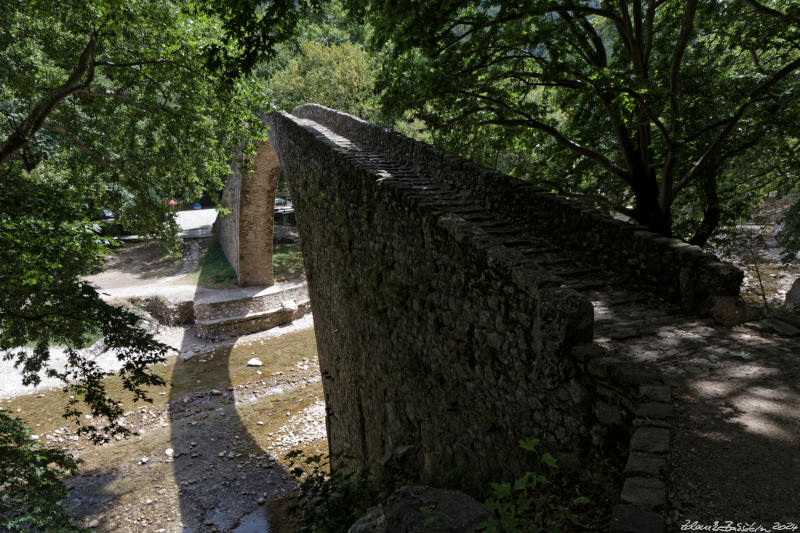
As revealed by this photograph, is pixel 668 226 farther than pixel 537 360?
Yes

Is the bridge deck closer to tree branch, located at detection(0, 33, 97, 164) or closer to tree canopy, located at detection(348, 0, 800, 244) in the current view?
tree canopy, located at detection(348, 0, 800, 244)

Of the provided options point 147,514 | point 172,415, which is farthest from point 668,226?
point 172,415

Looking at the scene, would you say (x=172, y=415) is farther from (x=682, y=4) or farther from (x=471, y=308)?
(x=682, y=4)

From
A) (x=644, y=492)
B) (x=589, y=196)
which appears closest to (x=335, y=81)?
(x=589, y=196)

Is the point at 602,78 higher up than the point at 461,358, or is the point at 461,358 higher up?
the point at 602,78

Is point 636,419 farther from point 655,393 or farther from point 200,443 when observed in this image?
point 200,443

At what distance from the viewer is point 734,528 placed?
1.84 metres

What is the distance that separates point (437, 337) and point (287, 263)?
17901 millimetres

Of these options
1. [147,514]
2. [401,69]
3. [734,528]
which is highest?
[401,69]

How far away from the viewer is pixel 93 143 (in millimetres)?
9258

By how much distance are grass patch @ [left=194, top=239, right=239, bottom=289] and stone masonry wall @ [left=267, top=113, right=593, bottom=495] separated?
40.5ft

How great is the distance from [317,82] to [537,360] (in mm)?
21060

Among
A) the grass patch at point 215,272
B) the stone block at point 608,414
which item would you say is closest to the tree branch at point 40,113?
the stone block at point 608,414

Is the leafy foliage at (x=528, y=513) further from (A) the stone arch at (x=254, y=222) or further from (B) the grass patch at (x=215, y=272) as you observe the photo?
(B) the grass patch at (x=215, y=272)
